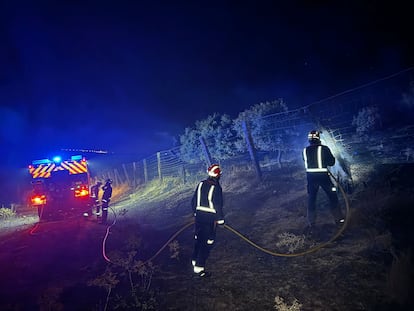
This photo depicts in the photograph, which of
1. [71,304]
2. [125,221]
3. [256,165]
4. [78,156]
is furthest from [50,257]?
[256,165]

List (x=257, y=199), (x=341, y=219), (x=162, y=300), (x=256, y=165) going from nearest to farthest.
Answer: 1. (x=162, y=300)
2. (x=341, y=219)
3. (x=257, y=199)
4. (x=256, y=165)

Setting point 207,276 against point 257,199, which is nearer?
point 207,276

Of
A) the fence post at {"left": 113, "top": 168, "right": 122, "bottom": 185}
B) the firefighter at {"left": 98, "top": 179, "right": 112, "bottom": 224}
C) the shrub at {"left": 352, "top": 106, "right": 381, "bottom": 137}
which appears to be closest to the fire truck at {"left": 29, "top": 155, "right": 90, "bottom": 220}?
the firefighter at {"left": 98, "top": 179, "right": 112, "bottom": 224}

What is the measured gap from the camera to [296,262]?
15.1ft

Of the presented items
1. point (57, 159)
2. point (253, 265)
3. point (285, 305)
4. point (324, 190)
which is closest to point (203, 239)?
point (253, 265)

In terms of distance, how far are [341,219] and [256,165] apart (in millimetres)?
4538

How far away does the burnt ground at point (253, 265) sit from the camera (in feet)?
11.9

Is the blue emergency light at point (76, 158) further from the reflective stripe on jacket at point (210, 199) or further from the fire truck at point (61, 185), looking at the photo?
the reflective stripe on jacket at point (210, 199)

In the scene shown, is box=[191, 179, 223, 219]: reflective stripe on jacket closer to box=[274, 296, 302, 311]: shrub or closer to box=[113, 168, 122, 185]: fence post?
box=[274, 296, 302, 311]: shrub

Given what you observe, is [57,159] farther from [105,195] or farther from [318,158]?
[318,158]

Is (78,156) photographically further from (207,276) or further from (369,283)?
(369,283)

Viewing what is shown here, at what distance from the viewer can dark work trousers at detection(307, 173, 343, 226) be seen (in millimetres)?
5523

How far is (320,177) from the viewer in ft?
18.5

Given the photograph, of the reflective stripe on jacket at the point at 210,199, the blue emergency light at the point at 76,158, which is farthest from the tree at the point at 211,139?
the reflective stripe on jacket at the point at 210,199
